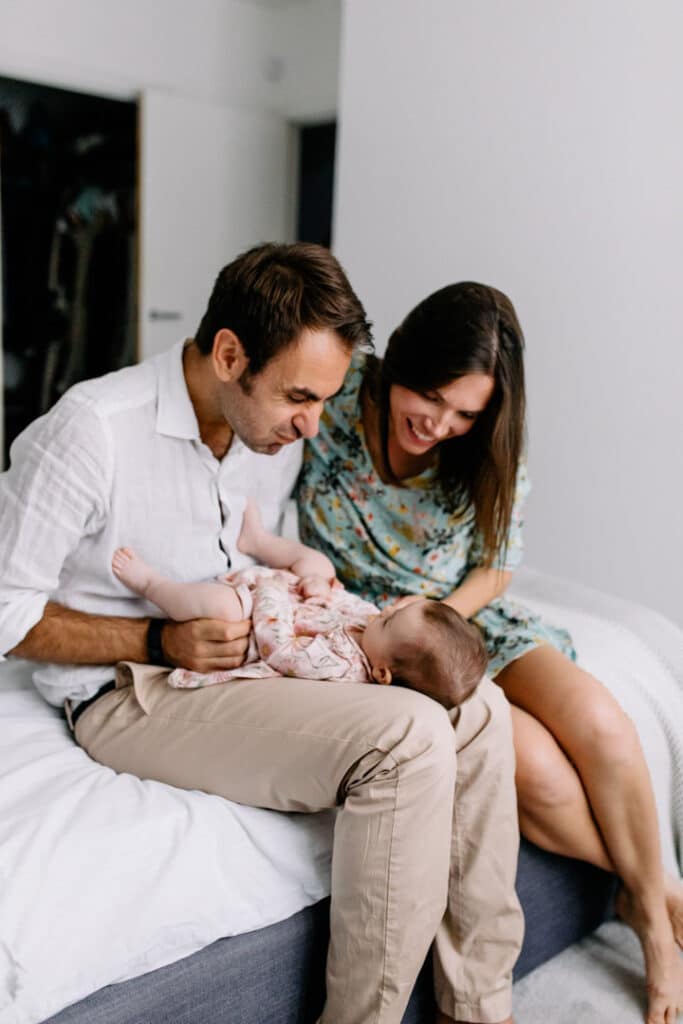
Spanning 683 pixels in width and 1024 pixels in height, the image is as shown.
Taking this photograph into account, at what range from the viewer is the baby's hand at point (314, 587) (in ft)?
5.17

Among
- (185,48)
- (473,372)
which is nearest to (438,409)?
(473,372)

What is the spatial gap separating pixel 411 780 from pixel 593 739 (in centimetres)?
42

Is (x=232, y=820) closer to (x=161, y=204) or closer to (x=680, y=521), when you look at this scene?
(x=680, y=521)

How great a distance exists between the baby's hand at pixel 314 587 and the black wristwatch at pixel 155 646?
0.76ft

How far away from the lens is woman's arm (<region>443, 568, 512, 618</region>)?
69.4 inches

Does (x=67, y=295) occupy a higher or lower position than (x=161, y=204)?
lower

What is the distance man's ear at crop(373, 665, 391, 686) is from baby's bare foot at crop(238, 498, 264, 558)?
324 millimetres

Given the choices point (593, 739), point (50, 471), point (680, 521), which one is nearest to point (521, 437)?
point (593, 739)

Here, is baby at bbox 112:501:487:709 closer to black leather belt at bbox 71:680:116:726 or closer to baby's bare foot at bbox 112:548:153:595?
baby's bare foot at bbox 112:548:153:595

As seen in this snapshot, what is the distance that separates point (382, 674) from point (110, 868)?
46 centimetres

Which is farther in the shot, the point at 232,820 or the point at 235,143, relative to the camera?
the point at 235,143

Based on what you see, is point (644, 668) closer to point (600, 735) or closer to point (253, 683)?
point (600, 735)

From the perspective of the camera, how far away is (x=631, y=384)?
9.66 ft

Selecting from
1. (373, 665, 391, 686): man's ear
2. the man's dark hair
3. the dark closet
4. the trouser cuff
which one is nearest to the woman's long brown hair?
the man's dark hair
